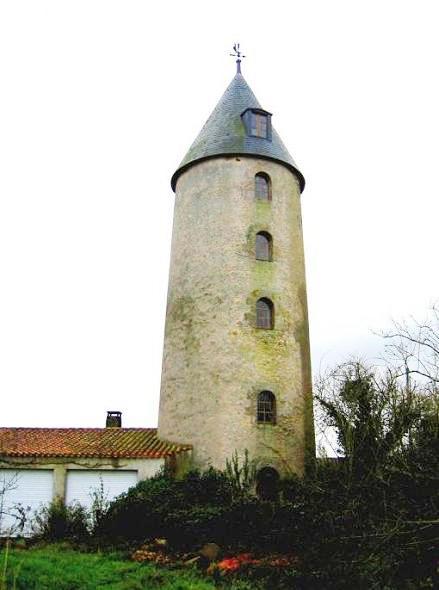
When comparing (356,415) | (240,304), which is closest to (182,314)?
(240,304)

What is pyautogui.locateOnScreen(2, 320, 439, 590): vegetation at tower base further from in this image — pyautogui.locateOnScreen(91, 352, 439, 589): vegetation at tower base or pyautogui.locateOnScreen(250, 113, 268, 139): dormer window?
pyautogui.locateOnScreen(250, 113, 268, 139): dormer window

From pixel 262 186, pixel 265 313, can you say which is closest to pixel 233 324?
pixel 265 313

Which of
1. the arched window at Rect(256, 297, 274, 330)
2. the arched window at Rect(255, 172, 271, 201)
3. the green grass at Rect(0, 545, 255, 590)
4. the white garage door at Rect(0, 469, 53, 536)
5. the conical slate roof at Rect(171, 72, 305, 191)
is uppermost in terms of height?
the conical slate roof at Rect(171, 72, 305, 191)

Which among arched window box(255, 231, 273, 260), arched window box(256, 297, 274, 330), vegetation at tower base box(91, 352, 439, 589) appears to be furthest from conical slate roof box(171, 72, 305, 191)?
vegetation at tower base box(91, 352, 439, 589)

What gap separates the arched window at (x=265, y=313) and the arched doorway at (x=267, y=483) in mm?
4923

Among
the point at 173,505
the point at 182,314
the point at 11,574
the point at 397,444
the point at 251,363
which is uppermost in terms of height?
the point at 182,314

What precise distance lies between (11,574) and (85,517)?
7.53 meters

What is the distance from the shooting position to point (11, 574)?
40.0 ft

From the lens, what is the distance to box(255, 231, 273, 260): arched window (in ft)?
78.9

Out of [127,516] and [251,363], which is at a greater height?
[251,363]

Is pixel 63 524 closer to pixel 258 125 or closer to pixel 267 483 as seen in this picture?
pixel 267 483

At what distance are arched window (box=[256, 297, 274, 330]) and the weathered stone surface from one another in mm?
213

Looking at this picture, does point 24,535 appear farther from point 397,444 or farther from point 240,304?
point 397,444

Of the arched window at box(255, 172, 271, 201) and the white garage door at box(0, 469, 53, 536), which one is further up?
the arched window at box(255, 172, 271, 201)
